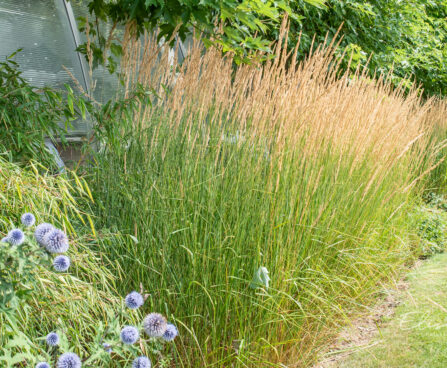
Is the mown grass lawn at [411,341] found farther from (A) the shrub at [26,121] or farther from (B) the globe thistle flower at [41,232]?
(A) the shrub at [26,121]

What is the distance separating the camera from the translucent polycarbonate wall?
441 cm

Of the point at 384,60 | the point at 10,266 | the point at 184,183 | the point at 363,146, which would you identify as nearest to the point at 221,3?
the point at 184,183

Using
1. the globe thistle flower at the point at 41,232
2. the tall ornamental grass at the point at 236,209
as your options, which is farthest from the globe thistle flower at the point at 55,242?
the tall ornamental grass at the point at 236,209

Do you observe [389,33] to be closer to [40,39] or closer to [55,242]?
[40,39]

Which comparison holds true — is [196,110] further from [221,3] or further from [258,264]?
[258,264]

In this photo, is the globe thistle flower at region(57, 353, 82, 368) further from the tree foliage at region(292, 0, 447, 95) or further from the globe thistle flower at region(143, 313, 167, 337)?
the tree foliage at region(292, 0, 447, 95)

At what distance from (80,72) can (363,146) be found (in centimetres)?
335

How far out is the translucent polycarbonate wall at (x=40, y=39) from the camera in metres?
4.41

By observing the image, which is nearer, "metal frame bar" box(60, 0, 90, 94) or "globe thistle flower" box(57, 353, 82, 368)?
"globe thistle flower" box(57, 353, 82, 368)

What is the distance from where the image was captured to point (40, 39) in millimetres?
4695

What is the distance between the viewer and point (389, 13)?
9.09m

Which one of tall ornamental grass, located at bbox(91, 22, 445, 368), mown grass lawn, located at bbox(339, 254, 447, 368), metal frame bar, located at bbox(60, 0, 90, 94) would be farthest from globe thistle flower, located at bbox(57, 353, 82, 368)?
metal frame bar, located at bbox(60, 0, 90, 94)

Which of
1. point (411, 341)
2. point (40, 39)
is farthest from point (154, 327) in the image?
point (40, 39)

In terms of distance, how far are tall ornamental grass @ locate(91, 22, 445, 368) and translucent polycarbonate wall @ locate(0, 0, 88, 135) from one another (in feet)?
5.94
